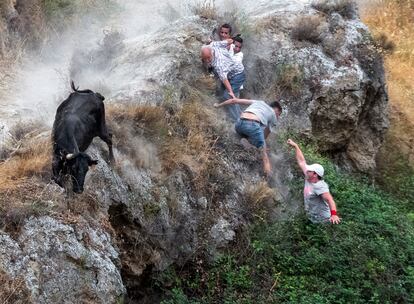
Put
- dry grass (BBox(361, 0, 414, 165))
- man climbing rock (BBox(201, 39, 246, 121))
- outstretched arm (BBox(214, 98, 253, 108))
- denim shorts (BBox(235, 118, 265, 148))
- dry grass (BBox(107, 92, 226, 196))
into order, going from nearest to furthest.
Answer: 1. dry grass (BBox(107, 92, 226, 196))
2. denim shorts (BBox(235, 118, 265, 148))
3. outstretched arm (BBox(214, 98, 253, 108))
4. man climbing rock (BBox(201, 39, 246, 121))
5. dry grass (BBox(361, 0, 414, 165))

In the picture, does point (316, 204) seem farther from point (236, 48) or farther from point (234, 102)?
point (236, 48)

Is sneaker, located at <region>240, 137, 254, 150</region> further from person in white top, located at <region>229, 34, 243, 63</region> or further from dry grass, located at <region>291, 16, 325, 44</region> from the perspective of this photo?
dry grass, located at <region>291, 16, 325, 44</region>

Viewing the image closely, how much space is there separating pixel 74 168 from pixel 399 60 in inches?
551

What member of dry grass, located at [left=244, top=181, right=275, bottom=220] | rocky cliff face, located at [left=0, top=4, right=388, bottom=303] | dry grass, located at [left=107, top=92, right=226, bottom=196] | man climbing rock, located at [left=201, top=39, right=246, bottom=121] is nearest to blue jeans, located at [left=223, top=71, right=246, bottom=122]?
man climbing rock, located at [left=201, top=39, right=246, bottom=121]

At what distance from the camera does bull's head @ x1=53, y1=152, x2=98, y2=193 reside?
22.2 feet

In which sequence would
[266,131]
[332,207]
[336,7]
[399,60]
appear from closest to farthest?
1. [332,207]
2. [266,131]
3. [336,7]
4. [399,60]

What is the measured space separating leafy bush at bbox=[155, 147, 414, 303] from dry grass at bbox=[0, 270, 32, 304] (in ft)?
7.43

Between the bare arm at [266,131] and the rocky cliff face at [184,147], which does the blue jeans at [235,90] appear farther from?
the bare arm at [266,131]

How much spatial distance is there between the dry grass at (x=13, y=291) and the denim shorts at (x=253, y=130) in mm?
4769

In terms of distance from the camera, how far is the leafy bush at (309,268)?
8.06 meters

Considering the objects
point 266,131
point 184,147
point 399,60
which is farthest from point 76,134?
point 399,60

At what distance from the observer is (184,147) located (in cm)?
917

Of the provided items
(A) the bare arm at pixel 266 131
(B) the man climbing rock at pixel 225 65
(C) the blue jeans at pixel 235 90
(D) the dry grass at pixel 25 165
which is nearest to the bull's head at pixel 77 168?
(D) the dry grass at pixel 25 165

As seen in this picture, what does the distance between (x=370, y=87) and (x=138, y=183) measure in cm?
690
